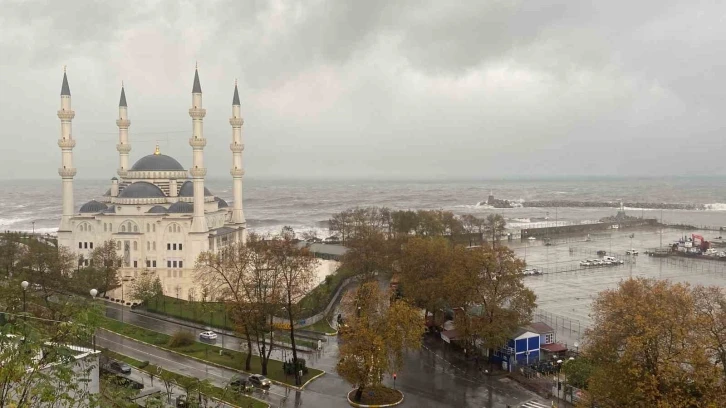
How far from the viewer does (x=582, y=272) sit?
58.7m

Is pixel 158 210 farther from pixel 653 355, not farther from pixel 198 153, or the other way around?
pixel 653 355

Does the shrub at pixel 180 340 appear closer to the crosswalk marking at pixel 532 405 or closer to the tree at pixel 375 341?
the tree at pixel 375 341

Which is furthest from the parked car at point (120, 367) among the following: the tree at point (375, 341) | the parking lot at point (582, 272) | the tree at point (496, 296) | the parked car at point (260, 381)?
the parking lot at point (582, 272)

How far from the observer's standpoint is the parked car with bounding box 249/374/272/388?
26469 mm

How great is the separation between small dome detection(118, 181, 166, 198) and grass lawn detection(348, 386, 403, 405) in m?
36.9

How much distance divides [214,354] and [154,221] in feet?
82.6

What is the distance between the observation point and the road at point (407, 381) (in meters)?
25.0

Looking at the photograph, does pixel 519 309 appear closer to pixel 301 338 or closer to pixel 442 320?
pixel 442 320

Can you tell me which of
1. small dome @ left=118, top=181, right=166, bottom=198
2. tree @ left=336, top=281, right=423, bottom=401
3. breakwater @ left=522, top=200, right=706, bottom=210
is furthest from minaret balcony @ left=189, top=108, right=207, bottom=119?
breakwater @ left=522, top=200, right=706, bottom=210

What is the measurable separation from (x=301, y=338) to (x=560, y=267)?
3740cm

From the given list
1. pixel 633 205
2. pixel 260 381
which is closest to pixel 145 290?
pixel 260 381

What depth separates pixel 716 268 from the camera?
59.7 meters

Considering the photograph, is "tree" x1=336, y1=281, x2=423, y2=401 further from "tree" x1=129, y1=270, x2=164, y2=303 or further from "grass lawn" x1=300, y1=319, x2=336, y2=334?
"tree" x1=129, y1=270, x2=164, y2=303

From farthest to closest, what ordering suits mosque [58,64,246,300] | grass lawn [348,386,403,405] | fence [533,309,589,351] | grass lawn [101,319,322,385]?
1. mosque [58,64,246,300]
2. fence [533,309,589,351]
3. grass lawn [101,319,322,385]
4. grass lawn [348,386,403,405]
